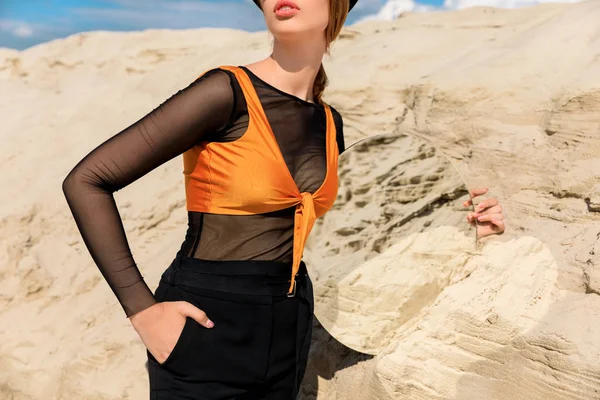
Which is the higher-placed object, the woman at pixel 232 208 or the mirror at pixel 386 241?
the woman at pixel 232 208

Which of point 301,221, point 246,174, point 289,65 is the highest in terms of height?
point 289,65

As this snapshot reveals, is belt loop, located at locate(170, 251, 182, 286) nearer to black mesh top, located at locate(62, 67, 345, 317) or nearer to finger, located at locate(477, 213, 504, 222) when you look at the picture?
black mesh top, located at locate(62, 67, 345, 317)

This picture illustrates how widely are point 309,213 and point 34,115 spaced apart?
4905mm

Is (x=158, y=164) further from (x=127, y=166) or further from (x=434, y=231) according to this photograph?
(x=434, y=231)

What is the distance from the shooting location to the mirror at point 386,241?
218 cm

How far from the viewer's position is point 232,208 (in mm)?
1476

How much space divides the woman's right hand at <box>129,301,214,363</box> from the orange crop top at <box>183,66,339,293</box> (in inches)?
10.9

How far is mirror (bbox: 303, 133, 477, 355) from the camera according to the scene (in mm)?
2176

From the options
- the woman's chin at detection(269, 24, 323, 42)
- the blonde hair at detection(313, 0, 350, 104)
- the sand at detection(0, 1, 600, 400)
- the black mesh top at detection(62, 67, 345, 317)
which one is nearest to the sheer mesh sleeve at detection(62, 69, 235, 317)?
the black mesh top at detection(62, 67, 345, 317)

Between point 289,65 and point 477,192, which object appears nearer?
point 289,65

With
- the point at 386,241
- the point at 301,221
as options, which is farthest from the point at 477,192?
the point at 301,221

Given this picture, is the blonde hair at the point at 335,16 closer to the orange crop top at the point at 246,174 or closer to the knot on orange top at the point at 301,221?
the orange crop top at the point at 246,174

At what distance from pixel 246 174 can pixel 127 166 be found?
31 cm

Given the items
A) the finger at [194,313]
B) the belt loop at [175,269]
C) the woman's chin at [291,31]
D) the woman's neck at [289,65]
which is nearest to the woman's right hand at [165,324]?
the finger at [194,313]
